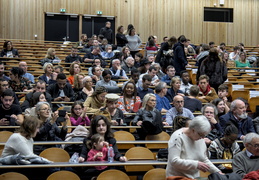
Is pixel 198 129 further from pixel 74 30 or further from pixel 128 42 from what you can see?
pixel 74 30

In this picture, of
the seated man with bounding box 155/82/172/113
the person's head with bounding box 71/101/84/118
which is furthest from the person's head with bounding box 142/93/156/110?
the seated man with bounding box 155/82/172/113

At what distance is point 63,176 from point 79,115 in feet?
5.51

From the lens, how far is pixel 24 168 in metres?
4.90

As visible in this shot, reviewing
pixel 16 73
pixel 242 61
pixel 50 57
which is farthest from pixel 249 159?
pixel 242 61

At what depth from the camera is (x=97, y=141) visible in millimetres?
5027

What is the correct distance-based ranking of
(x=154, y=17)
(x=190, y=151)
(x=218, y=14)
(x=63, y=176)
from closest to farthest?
(x=190, y=151) → (x=63, y=176) → (x=154, y=17) → (x=218, y=14)

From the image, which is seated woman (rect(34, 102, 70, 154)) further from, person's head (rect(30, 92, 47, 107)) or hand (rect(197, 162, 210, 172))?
hand (rect(197, 162, 210, 172))

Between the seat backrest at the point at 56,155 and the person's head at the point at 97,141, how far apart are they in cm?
38

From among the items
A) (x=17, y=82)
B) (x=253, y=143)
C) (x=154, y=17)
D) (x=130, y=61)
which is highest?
(x=154, y=17)

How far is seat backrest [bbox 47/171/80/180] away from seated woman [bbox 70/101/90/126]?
1.58m

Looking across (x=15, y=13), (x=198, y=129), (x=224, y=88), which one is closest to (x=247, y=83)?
(x=224, y=88)

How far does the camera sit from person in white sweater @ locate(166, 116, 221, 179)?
13.1 feet

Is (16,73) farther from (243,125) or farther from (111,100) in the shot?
(243,125)

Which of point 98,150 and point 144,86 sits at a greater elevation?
point 144,86
